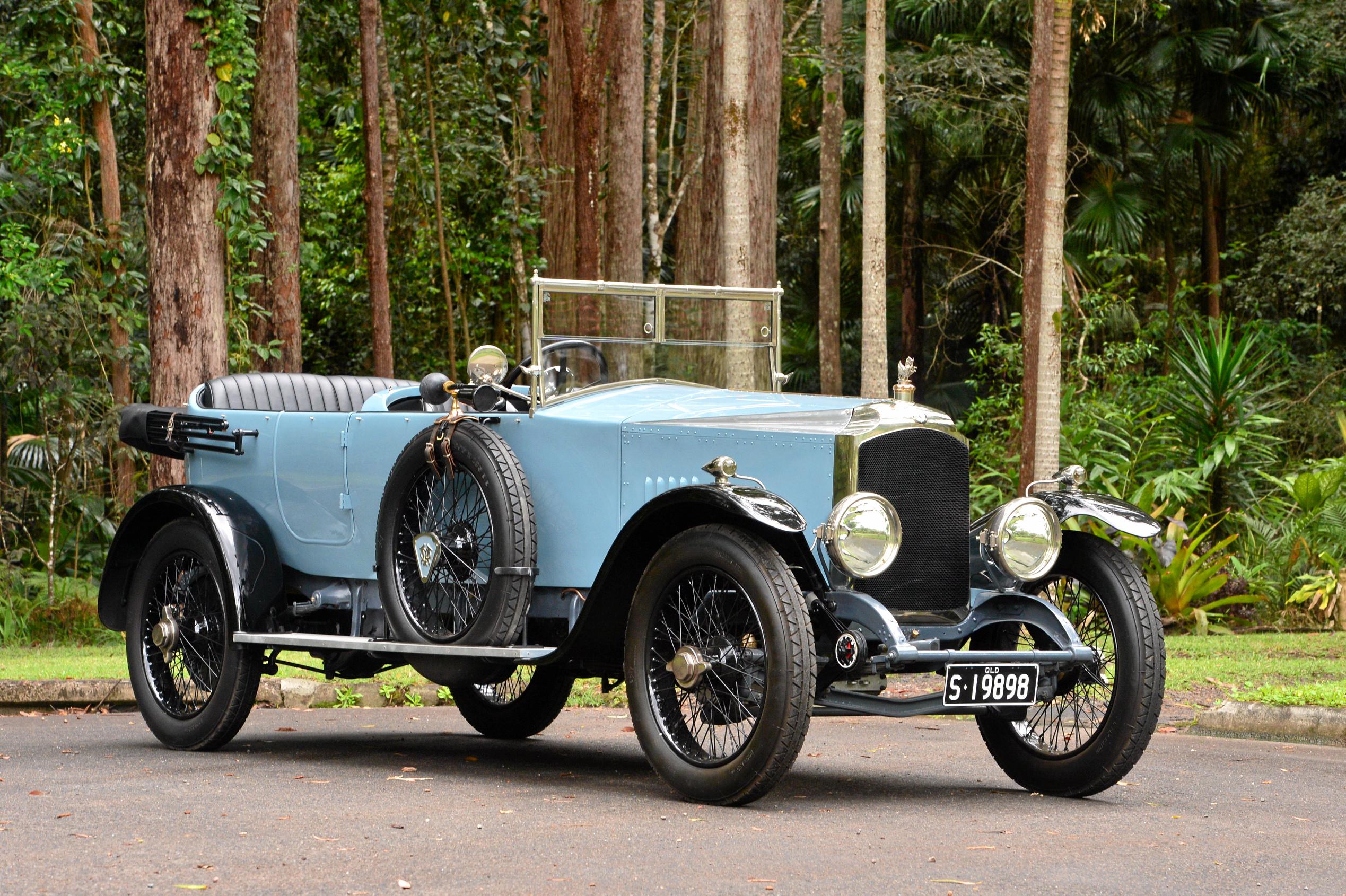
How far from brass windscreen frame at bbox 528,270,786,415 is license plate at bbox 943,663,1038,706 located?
216 centimetres

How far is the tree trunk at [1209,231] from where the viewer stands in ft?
85.7

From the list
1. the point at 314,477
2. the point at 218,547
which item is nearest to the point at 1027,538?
the point at 314,477

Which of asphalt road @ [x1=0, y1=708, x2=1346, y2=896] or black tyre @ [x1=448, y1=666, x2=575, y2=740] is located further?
black tyre @ [x1=448, y1=666, x2=575, y2=740]

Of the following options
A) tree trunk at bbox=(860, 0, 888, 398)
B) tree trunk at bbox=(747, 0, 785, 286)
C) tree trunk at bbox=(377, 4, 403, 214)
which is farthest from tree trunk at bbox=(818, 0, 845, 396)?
tree trunk at bbox=(377, 4, 403, 214)

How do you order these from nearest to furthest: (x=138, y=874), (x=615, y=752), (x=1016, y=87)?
(x=138, y=874) → (x=615, y=752) → (x=1016, y=87)

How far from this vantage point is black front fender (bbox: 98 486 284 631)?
23.9 feet

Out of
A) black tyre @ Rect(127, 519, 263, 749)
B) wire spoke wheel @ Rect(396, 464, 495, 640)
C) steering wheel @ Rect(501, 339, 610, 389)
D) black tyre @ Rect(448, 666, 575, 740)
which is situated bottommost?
black tyre @ Rect(448, 666, 575, 740)

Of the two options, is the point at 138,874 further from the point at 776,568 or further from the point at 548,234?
the point at 548,234

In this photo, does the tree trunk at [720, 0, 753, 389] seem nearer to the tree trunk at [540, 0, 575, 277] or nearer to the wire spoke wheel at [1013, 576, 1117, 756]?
the tree trunk at [540, 0, 575, 277]

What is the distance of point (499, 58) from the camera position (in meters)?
19.0

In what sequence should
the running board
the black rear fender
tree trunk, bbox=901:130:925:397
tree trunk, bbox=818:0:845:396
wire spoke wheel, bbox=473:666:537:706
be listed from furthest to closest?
tree trunk, bbox=901:130:925:397 → tree trunk, bbox=818:0:845:396 → wire spoke wheel, bbox=473:666:537:706 → the running board → the black rear fender

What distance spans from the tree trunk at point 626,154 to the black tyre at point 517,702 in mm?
9127

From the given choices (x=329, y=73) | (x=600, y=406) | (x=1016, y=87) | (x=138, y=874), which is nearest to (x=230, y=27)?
(x=600, y=406)

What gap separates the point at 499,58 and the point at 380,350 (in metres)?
3.86
